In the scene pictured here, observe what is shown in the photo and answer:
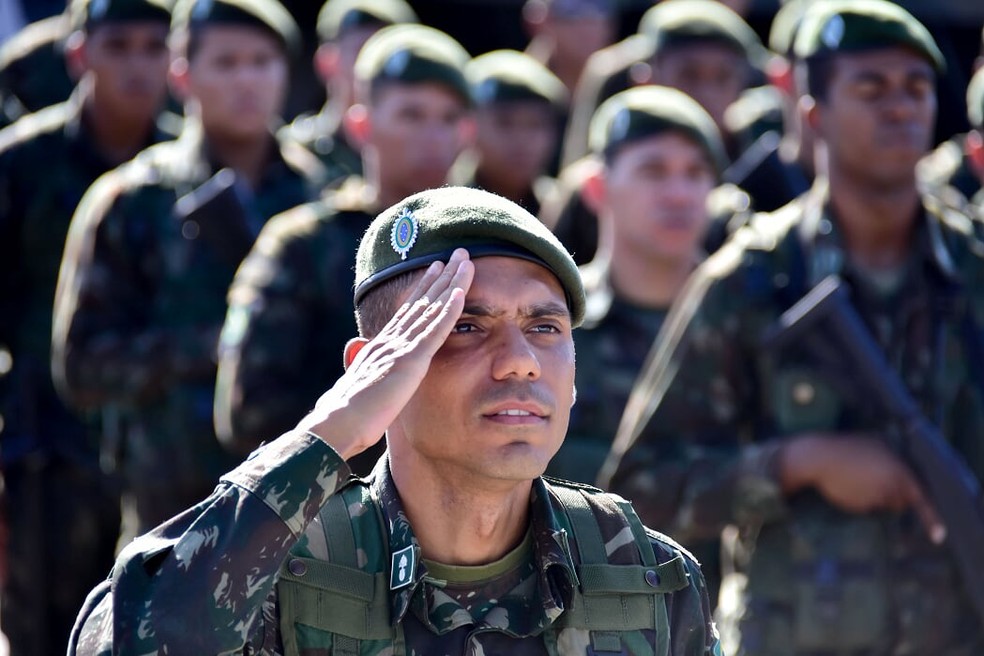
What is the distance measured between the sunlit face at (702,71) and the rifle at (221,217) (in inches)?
98.8

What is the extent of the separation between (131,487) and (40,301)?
4.32 ft

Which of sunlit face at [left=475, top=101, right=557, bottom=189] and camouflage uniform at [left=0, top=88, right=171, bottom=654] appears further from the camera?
sunlit face at [left=475, top=101, right=557, bottom=189]

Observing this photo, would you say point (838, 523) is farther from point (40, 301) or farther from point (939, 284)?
point (40, 301)

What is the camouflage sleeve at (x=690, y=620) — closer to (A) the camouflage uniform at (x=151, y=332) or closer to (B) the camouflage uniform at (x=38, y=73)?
(A) the camouflage uniform at (x=151, y=332)

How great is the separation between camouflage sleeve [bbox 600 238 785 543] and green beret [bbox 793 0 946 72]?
684 mm

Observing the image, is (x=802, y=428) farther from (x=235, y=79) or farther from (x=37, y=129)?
(x=37, y=129)

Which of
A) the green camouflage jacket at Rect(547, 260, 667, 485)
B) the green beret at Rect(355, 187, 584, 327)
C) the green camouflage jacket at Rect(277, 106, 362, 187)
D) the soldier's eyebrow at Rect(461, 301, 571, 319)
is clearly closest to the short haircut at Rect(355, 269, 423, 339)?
the green beret at Rect(355, 187, 584, 327)

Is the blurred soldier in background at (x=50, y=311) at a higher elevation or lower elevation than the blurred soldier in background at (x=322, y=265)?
lower

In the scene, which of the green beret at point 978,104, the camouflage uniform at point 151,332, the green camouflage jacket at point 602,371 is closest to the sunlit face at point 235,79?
the camouflage uniform at point 151,332

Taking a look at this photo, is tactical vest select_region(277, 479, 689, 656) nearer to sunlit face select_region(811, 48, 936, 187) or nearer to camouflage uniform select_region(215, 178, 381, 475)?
sunlit face select_region(811, 48, 936, 187)

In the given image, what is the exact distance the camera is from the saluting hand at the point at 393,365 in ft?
11.0

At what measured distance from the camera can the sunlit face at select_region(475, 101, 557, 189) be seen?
8969 mm

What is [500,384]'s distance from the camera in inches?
139

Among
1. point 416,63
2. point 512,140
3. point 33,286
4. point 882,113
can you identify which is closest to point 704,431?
point 882,113
